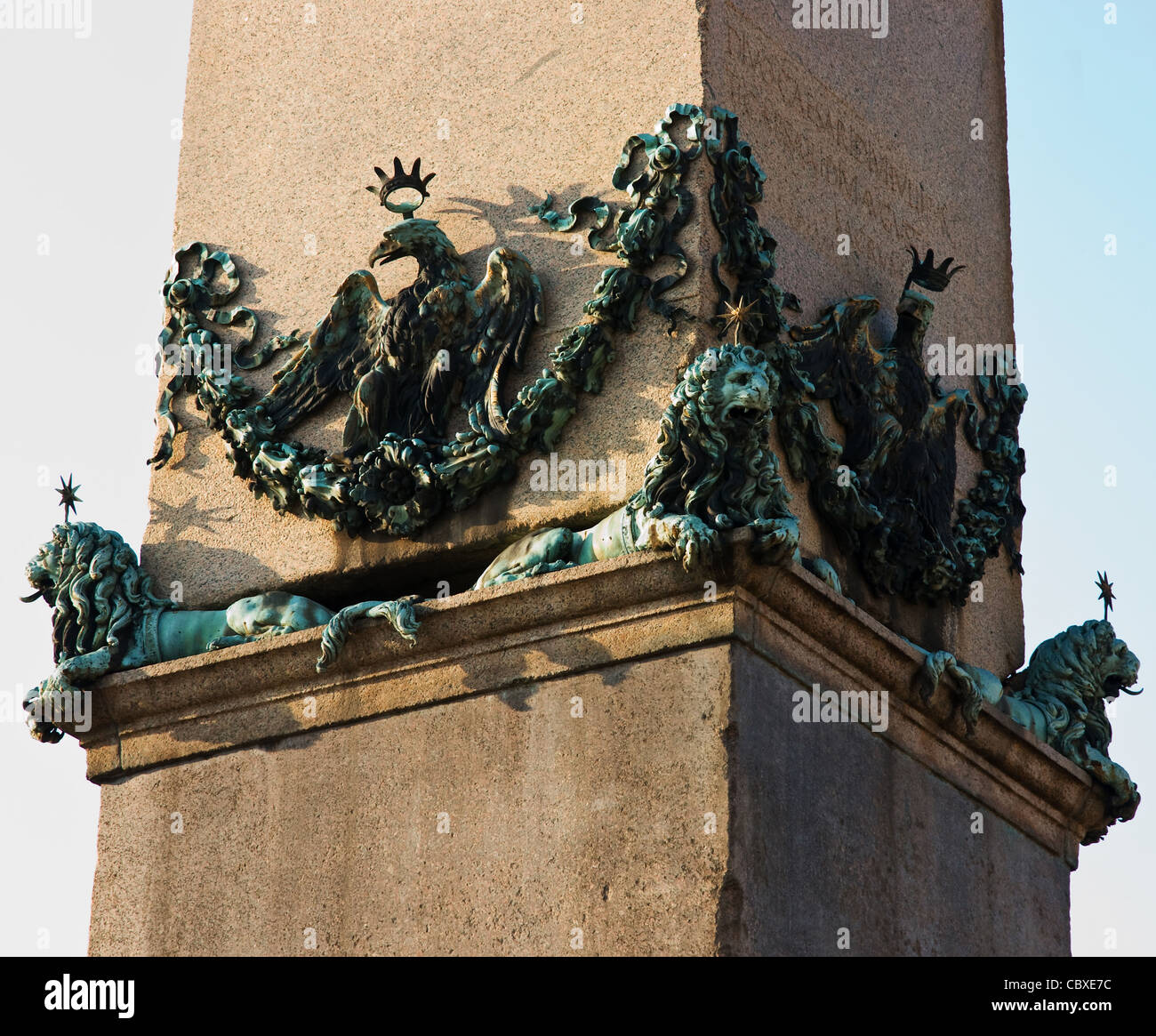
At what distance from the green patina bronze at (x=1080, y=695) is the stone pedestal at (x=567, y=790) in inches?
16.3

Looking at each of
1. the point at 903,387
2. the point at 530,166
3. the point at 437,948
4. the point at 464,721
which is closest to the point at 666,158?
the point at 530,166

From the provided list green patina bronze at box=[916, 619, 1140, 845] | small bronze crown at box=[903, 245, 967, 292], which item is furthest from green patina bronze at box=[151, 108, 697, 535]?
green patina bronze at box=[916, 619, 1140, 845]

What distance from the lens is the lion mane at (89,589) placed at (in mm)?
11727

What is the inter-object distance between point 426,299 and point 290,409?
31.5 inches

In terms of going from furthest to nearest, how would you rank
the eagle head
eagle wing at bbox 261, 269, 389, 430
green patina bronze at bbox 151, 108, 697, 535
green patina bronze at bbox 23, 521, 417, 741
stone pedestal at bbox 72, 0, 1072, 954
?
eagle wing at bbox 261, 269, 389, 430, the eagle head, green patina bronze at bbox 23, 521, 417, 741, green patina bronze at bbox 151, 108, 697, 535, stone pedestal at bbox 72, 0, 1072, 954

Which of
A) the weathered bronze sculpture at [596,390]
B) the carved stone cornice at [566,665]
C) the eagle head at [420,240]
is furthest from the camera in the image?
the eagle head at [420,240]

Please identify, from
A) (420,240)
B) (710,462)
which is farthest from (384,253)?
(710,462)

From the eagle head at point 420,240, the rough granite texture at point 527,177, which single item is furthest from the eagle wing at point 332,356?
the eagle head at point 420,240

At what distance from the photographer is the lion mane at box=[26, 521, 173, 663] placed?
11.7 meters

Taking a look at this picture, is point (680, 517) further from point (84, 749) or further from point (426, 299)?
point (84, 749)

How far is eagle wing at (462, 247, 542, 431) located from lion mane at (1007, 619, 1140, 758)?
8.85ft

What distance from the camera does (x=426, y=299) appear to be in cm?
1165

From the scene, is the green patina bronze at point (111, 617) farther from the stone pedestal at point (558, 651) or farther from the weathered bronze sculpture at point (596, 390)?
the stone pedestal at point (558, 651)

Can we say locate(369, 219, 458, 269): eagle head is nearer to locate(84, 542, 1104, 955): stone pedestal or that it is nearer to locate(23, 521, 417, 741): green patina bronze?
locate(23, 521, 417, 741): green patina bronze
